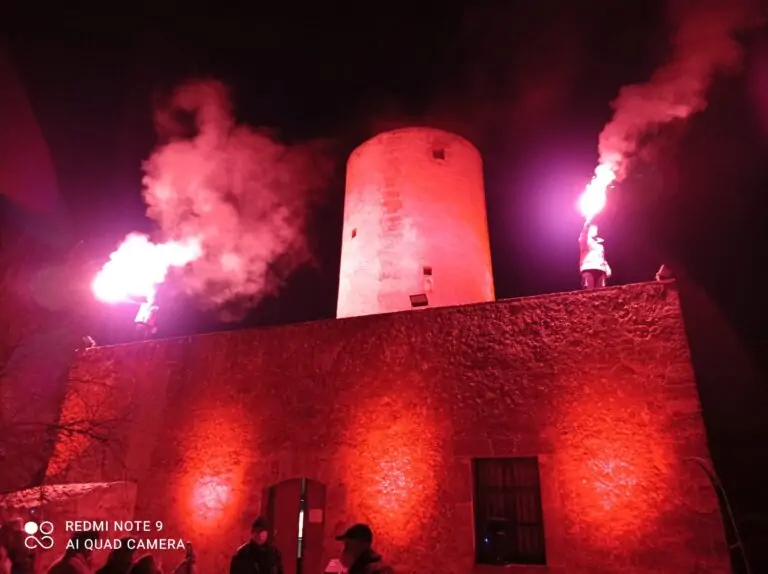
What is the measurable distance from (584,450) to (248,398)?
5.60 meters

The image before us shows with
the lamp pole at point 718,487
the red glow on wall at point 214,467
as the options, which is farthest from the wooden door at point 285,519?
the lamp pole at point 718,487

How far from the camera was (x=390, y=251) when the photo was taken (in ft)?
43.9

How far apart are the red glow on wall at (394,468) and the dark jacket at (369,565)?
4.09 m

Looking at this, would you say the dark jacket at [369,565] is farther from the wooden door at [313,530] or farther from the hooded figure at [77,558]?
the wooden door at [313,530]

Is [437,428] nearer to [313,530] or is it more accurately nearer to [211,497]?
[313,530]

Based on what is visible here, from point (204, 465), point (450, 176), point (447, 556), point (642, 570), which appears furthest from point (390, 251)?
point (642, 570)

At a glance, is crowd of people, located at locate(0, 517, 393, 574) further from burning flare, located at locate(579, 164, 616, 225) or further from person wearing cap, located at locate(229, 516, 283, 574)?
burning flare, located at locate(579, 164, 616, 225)

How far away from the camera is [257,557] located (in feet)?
21.2

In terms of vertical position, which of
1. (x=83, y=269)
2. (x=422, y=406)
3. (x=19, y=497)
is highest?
(x=83, y=269)

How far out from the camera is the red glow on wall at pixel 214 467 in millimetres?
9289

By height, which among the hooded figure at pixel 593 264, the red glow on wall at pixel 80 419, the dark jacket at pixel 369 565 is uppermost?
the hooded figure at pixel 593 264

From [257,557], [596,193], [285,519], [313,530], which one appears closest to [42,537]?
[285,519]

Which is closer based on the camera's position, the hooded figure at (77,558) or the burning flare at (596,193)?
the hooded figure at (77,558)

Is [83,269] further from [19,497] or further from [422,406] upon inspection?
Result: [422,406]
